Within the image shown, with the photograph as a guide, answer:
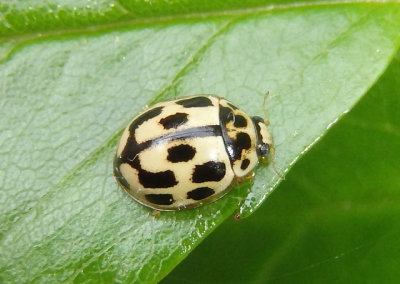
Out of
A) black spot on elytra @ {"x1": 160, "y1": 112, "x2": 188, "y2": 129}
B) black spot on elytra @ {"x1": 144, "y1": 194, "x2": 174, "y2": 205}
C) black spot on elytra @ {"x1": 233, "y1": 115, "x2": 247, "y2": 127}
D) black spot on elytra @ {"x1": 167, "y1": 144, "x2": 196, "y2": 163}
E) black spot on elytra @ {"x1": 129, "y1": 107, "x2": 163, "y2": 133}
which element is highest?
black spot on elytra @ {"x1": 129, "y1": 107, "x2": 163, "y2": 133}

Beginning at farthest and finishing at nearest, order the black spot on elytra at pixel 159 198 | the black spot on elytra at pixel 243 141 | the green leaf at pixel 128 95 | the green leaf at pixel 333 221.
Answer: the green leaf at pixel 333 221 → the black spot on elytra at pixel 243 141 → the black spot on elytra at pixel 159 198 → the green leaf at pixel 128 95

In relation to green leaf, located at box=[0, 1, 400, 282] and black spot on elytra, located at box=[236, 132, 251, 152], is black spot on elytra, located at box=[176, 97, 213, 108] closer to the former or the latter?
green leaf, located at box=[0, 1, 400, 282]

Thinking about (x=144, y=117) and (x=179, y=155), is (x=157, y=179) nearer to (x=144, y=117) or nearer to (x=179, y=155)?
(x=179, y=155)

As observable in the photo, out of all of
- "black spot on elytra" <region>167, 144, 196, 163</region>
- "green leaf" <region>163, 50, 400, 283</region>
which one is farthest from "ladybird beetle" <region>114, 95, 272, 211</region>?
"green leaf" <region>163, 50, 400, 283</region>

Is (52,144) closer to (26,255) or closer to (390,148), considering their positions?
(26,255)

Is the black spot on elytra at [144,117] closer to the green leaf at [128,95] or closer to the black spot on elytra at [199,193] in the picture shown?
the green leaf at [128,95]

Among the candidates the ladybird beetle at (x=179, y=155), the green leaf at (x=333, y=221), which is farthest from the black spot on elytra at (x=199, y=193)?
the green leaf at (x=333, y=221)

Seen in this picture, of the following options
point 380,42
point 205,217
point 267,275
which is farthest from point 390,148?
point 205,217
